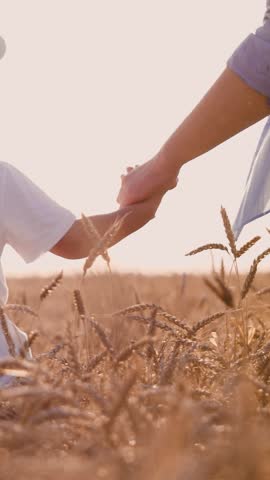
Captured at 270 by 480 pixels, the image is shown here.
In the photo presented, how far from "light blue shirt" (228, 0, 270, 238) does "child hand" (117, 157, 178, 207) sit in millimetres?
294

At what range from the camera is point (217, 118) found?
2.69 meters

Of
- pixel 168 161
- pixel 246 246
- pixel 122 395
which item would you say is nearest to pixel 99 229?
pixel 168 161

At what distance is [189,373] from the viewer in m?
2.22

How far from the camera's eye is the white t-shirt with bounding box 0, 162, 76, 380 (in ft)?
8.57

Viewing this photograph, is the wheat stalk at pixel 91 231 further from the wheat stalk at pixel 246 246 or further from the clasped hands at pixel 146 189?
the clasped hands at pixel 146 189

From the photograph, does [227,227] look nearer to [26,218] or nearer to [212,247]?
[212,247]

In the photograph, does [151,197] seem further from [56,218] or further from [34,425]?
[34,425]

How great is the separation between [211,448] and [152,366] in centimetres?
93

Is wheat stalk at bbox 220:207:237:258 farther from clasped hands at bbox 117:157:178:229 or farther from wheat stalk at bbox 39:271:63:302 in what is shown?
clasped hands at bbox 117:157:178:229

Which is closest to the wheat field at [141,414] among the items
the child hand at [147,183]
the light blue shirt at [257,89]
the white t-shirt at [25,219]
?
the white t-shirt at [25,219]

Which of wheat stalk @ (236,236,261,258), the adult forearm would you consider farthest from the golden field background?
the adult forearm

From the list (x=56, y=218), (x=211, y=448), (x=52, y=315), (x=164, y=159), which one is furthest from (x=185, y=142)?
(x=52, y=315)

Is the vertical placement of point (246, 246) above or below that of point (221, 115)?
below

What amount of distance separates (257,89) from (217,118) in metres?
0.18
